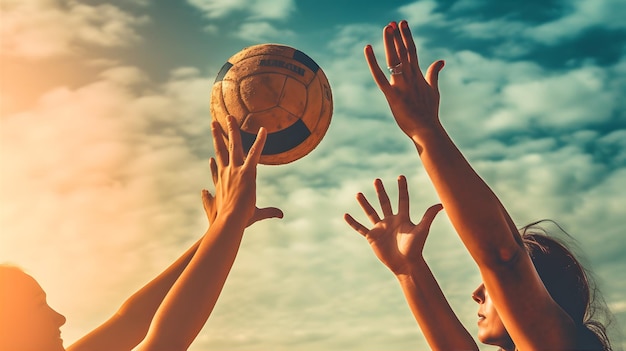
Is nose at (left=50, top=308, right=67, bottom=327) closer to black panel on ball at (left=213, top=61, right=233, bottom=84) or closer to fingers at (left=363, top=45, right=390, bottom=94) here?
black panel on ball at (left=213, top=61, right=233, bottom=84)

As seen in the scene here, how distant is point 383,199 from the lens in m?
5.93

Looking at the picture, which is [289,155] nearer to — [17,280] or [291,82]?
[291,82]

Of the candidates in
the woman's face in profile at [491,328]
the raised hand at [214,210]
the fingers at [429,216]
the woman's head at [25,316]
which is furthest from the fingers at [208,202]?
the woman's face in profile at [491,328]

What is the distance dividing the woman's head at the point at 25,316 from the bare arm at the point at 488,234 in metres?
3.17

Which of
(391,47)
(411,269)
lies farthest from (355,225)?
(391,47)

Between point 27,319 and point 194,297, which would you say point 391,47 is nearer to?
point 194,297

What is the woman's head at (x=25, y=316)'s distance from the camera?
4.54m

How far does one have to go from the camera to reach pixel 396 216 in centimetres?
566

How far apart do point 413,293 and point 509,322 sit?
7.24ft

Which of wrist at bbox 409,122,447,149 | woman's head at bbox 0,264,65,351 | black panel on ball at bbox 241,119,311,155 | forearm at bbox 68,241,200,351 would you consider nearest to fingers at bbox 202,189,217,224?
forearm at bbox 68,241,200,351

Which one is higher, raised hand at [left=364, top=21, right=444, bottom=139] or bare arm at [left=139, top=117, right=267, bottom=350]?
raised hand at [left=364, top=21, right=444, bottom=139]

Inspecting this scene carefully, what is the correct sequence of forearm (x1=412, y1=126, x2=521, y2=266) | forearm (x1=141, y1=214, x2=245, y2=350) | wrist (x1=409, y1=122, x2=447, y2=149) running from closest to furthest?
1. forearm (x1=412, y1=126, x2=521, y2=266)
2. wrist (x1=409, y1=122, x2=447, y2=149)
3. forearm (x1=141, y1=214, x2=245, y2=350)

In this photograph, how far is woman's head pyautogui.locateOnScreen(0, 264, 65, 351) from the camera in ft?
14.9

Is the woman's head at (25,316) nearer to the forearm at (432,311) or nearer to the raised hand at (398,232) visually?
the raised hand at (398,232)
